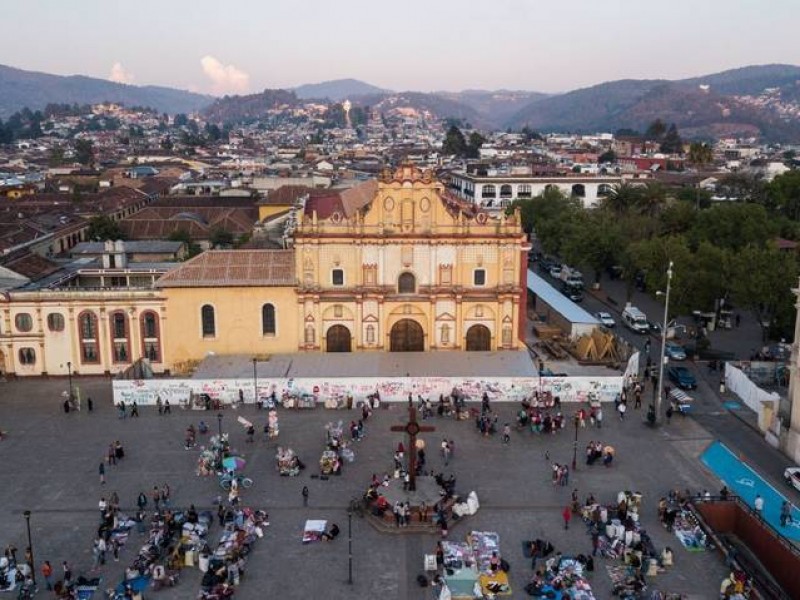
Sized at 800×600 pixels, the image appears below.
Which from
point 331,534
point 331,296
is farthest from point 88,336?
point 331,534

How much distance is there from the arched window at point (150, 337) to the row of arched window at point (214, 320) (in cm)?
292

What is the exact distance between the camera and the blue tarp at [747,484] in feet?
107

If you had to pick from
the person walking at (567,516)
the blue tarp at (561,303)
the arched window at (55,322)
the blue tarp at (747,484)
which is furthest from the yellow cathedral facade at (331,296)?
the person walking at (567,516)

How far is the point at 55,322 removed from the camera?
50.7m

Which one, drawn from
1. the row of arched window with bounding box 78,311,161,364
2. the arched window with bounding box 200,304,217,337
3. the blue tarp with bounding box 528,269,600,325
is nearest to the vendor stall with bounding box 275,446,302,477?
the arched window with bounding box 200,304,217,337

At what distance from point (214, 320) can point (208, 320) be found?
1.37ft

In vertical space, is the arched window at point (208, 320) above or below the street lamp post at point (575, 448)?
above

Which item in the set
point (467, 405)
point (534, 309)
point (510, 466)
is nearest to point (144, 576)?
point (510, 466)

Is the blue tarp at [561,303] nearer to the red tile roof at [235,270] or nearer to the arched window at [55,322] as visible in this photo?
the red tile roof at [235,270]

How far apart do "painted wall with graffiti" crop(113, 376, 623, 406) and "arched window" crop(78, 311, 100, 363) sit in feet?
22.2

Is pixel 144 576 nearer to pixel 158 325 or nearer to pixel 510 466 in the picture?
pixel 510 466

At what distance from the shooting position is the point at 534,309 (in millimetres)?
65500

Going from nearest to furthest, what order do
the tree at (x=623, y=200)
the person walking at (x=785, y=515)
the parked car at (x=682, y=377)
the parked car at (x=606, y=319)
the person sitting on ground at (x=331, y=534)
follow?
the person sitting on ground at (x=331, y=534) < the person walking at (x=785, y=515) < the parked car at (x=682, y=377) < the parked car at (x=606, y=319) < the tree at (x=623, y=200)

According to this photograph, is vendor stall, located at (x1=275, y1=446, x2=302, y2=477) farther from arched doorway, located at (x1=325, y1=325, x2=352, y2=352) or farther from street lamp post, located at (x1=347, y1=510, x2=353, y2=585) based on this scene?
arched doorway, located at (x1=325, y1=325, x2=352, y2=352)
